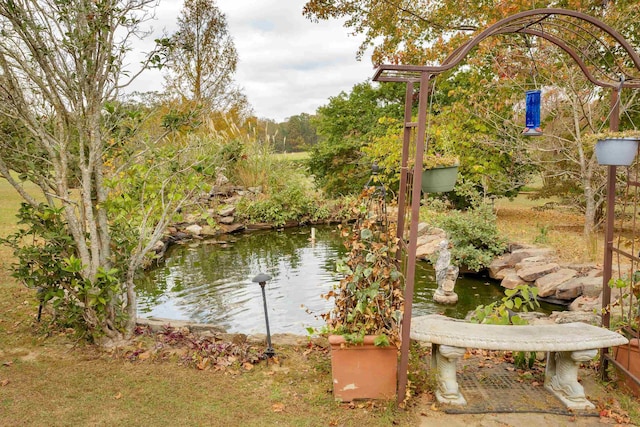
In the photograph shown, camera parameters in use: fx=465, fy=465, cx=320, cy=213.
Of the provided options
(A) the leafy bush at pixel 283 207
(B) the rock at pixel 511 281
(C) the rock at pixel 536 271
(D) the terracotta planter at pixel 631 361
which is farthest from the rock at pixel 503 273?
(A) the leafy bush at pixel 283 207

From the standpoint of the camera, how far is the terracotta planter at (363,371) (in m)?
3.07

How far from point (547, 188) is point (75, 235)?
9.61 m

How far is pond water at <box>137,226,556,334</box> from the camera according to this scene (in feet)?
19.3

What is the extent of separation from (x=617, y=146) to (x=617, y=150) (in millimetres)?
25

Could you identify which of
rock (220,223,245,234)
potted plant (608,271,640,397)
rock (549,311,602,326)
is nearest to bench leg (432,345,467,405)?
potted plant (608,271,640,397)

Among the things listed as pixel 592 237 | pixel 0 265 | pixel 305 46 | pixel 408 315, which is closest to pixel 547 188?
pixel 592 237

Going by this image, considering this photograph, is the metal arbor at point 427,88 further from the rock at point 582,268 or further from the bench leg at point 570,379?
the rock at point 582,268

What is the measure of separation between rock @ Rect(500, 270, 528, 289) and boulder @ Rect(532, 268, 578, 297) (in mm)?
252

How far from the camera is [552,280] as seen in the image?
644 cm

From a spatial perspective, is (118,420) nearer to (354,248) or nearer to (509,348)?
(354,248)

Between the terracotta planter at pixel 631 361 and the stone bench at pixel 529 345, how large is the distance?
0.28 m

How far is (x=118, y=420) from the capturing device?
294 centimetres

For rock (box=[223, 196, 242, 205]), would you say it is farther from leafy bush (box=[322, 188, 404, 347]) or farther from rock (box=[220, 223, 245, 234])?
leafy bush (box=[322, 188, 404, 347])

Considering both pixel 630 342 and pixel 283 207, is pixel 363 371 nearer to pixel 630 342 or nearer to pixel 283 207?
pixel 630 342
